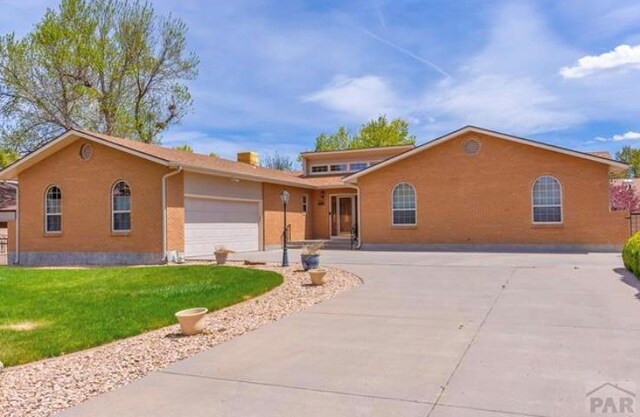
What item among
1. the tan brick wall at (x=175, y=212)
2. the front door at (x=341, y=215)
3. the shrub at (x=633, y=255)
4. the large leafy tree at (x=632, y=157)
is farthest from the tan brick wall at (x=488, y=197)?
the large leafy tree at (x=632, y=157)

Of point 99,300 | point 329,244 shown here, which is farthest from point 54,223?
point 99,300

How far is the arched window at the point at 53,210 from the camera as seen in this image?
62.3 ft

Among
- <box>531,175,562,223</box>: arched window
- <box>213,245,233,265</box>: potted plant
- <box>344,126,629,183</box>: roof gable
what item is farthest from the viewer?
<box>531,175,562,223</box>: arched window

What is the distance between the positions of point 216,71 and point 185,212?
871 centimetres

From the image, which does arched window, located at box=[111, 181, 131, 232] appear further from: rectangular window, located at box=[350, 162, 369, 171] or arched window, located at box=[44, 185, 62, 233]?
rectangular window, located at box=[350, 162, 369, 171]

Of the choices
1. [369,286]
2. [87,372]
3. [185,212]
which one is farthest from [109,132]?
[87,372]

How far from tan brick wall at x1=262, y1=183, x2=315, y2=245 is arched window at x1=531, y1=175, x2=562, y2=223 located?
10645mm

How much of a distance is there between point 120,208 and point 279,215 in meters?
7.39

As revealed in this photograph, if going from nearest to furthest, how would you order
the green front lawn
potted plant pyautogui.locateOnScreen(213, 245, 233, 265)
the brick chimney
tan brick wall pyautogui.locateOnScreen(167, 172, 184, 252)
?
the green front lawn
potted plant pyautogui.locateOnScreen(213, 245, 233, 265)
tan brick wall pyautogui.locateOnScreen(167, 172, 184, 252)
the brick chimney

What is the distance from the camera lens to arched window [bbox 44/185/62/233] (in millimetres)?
18984

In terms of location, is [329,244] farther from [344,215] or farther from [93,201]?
[93,201]

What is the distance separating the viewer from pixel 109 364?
5457 mm

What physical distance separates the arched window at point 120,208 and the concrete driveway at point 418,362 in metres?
11.1

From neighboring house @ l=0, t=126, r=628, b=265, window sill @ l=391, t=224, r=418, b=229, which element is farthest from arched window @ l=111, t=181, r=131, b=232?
window sill @ l=391, t=224, r=418, b=229
